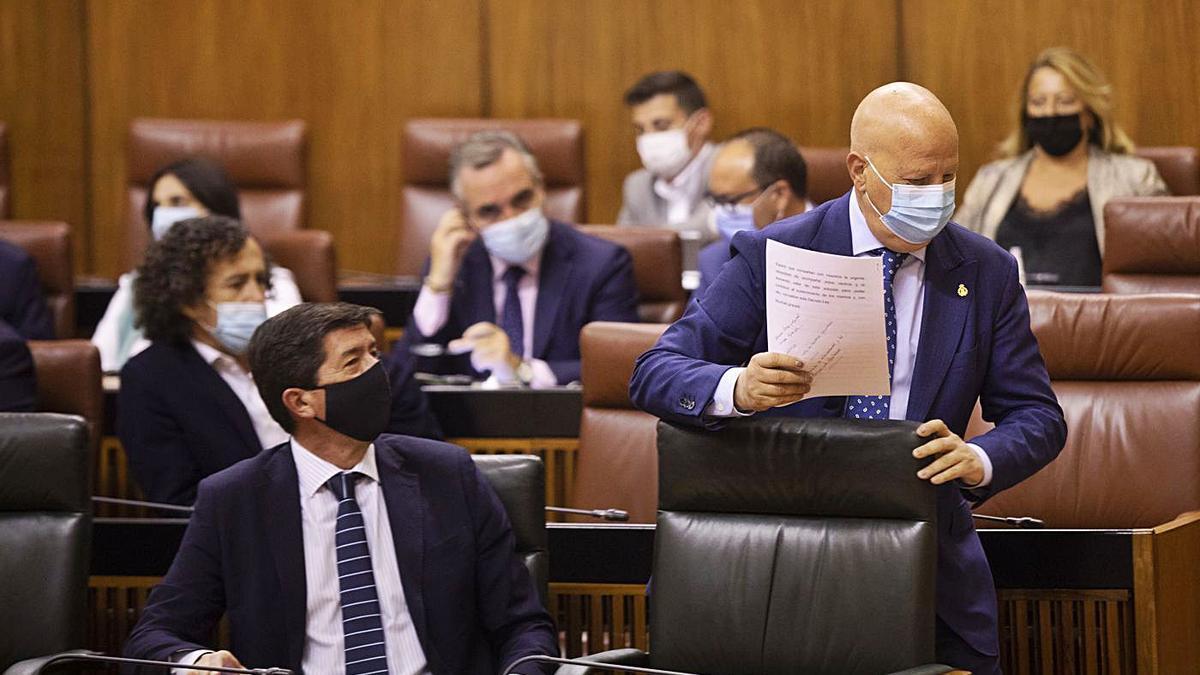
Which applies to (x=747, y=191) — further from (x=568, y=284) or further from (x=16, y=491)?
(x=16, y=491)

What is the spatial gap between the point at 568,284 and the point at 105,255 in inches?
95.9

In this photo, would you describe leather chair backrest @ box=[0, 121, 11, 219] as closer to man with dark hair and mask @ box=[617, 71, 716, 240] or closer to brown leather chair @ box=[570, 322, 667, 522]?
man with dark hair and mask @ box=[617, 71, 716, 240]

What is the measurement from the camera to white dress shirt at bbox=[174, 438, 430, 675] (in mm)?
2295

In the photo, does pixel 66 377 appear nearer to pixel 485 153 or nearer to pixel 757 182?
pixel 485 153

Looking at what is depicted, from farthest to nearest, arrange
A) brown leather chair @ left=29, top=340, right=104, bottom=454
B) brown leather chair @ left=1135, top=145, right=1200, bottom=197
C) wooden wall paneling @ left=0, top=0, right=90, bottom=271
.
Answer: wooden wall paneling @ left=0, top=0, right=90, bottom=271
brown leather chair @ left=1135, top=145, right=1200, bottom=197
brown leather chair @ left=29, top=340, right=104, bottom=454

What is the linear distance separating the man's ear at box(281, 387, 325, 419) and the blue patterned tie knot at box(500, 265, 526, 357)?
1.58 m

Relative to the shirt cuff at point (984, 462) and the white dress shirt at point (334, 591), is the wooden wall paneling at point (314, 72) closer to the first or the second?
the white dress shirt at point (334, 591)

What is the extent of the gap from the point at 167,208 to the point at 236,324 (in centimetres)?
121

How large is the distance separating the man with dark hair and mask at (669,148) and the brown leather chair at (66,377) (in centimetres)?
211

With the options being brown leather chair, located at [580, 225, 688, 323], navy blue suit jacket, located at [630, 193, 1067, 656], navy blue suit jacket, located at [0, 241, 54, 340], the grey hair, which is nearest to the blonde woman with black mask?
brown leather chair, located at [580, 225, 688, 323]

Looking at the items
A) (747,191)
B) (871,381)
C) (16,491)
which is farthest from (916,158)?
(747,191)

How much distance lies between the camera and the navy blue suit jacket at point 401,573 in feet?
7.46

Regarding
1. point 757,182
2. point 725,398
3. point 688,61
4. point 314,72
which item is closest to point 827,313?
point 725,398

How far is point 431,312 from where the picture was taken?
4.05 m
